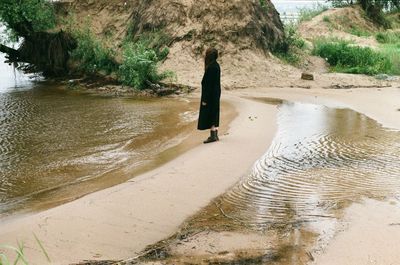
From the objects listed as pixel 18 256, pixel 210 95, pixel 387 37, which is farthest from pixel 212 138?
pixel 387 37

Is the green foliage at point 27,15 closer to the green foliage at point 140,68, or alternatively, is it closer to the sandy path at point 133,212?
the green foliage at point 140,68

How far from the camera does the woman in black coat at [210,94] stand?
9477 mm

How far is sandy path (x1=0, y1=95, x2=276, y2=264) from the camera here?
518 centimetres

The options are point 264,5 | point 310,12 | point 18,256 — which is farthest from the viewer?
point 310,12

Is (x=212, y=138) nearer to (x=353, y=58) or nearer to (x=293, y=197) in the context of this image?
(x=293, y=197)

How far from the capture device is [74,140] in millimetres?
10922

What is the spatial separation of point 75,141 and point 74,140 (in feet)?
0.35

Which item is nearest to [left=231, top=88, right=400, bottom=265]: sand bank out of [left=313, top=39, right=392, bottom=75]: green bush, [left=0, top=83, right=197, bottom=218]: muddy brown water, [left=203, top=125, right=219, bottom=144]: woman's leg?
[left=0, top=83, right=197, bottom=218]: muddy brown water

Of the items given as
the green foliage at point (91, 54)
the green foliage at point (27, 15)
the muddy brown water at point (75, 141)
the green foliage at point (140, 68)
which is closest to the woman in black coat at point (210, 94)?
the muddy brown water at point (75, 141)

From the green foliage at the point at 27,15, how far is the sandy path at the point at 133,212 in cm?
1192

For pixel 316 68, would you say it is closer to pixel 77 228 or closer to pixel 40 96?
pixel 40 96

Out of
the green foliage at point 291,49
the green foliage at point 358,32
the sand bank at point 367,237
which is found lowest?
the sand bank at point 367,237

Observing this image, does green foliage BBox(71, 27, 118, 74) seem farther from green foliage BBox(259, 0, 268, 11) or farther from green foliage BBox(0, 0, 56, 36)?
green foliage BBox(259, 0, 268, 11)

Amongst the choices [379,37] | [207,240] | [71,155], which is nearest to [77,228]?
[207,240]
